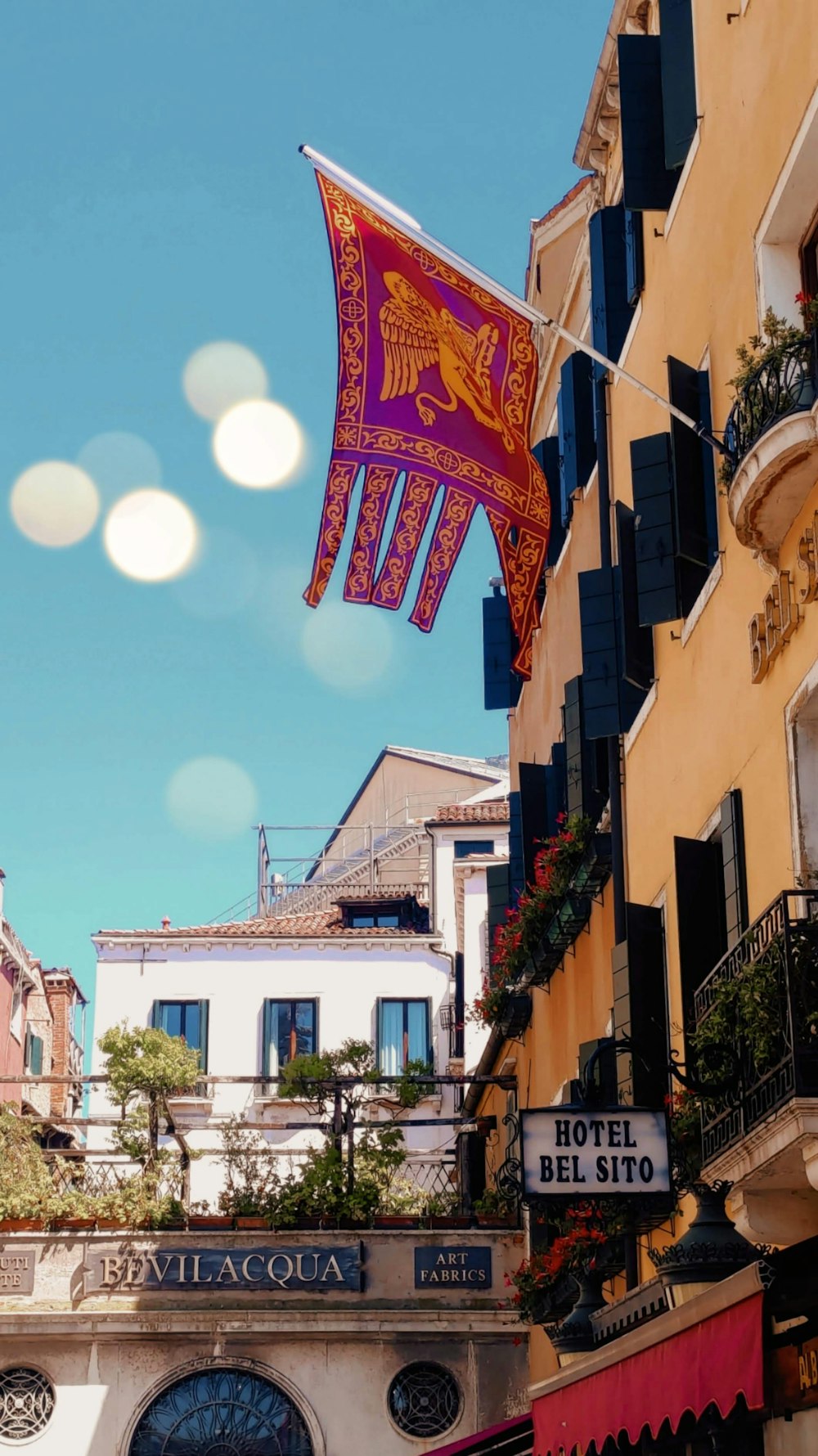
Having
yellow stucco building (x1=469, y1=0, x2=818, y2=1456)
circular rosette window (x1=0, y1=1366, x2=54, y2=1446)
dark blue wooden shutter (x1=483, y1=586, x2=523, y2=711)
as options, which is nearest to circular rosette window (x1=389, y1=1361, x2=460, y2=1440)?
yellow stucco building (x1=469, y1=0, x2=818, y2=1456)

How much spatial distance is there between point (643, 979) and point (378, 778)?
118 ft

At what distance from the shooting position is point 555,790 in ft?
58.7

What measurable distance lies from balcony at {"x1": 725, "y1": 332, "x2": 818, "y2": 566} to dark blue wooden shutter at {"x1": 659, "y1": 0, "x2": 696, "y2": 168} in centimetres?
401

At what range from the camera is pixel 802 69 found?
9523 mm

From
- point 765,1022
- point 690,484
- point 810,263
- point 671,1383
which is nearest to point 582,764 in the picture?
point 690,484

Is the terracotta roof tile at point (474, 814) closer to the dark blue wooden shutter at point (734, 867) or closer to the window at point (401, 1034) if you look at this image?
the window at point (401, 1034)

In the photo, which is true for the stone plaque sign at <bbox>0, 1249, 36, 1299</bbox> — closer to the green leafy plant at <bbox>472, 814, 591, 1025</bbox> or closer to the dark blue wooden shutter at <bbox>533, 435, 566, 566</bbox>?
the green leafy plant at <bbox>472, 814, 591, 1025</bbox>

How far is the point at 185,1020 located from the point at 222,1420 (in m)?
14.0

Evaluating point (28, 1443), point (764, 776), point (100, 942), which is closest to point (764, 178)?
point (764, 776)

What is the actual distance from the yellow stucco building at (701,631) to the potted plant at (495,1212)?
238cm

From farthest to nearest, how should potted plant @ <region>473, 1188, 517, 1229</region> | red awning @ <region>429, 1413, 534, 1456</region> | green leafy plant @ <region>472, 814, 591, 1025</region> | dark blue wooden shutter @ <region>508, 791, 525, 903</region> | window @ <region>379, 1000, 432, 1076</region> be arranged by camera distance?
1. window @ <region>379, 1000, 432, 1076</region>
2. potted plant @ <region>473, 1188, 517, 1229</region>
3. dark blue wooden shutter @ <region>508, 791, 525, 903</region>
4. green leafy plant @ <region>472, 814, 591, 1025</region>
5. red awning @ <region>429, 1413, 534, 1456</region>

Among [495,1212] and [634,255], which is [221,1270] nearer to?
[495,1212]

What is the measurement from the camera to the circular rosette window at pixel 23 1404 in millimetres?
20031

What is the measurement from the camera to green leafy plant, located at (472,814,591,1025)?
51.8 ft
